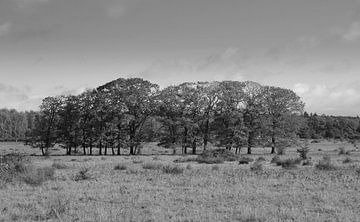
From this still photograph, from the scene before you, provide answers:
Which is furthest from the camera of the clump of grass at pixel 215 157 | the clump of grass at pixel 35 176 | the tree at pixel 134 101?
the tree at pixel 134 101

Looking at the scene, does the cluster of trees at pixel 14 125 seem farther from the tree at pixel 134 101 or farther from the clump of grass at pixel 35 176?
the clump of grass at pixel 35 176

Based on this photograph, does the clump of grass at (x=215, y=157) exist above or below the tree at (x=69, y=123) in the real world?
below

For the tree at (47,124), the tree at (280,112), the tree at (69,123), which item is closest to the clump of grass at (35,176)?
the tree at (69,123)

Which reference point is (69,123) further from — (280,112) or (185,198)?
(185,198)

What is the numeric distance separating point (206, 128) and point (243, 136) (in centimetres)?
544

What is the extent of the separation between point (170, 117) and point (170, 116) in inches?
5.9

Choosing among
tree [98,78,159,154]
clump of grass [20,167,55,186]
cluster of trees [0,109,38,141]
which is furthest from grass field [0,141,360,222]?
cluster of trees [0,109,38,141]

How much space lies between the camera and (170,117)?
60.6 m

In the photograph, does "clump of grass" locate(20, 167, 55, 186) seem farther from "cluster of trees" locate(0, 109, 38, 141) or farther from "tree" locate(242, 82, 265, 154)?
"cluster of trees" locate(0, 109, 38, 141)

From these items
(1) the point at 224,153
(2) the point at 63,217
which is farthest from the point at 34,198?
(1) the point at 224,153

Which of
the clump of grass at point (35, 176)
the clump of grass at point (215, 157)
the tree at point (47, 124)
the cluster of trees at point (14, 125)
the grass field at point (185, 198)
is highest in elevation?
the cluster of trees at point (14, 125)

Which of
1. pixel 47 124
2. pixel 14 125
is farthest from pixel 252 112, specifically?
pixel 14 125

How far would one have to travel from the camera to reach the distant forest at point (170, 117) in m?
59.7

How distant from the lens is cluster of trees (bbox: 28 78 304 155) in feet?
196
